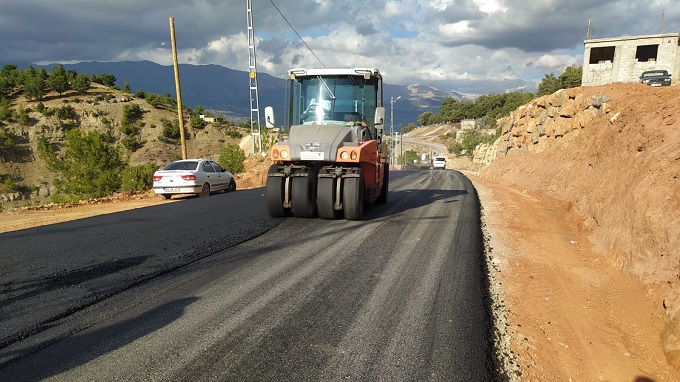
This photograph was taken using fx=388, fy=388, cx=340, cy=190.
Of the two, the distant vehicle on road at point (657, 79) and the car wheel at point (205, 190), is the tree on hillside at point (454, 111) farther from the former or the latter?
the car wheel at point (205, 190)

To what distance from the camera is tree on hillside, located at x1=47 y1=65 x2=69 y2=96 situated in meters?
74.3

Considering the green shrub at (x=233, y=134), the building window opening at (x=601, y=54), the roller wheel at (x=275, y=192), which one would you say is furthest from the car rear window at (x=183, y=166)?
the green shrub at (x=233, y=134)

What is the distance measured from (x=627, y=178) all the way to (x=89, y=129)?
260 ft

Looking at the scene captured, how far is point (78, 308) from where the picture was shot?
4121 millimetres

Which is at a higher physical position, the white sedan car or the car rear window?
the car rear window

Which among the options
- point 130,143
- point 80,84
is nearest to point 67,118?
point 80,84

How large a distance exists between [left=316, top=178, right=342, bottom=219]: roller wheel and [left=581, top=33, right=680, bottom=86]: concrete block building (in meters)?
34.8

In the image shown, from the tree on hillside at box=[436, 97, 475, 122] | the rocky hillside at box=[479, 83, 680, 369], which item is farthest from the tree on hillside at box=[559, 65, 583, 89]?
the tree on hillside at box=[436, 97, 475, 122]

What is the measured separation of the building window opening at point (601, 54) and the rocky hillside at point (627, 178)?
20732 millimetres

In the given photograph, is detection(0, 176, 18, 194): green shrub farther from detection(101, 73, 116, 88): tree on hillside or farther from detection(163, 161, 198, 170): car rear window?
detection(163, 161, 198, 170): car rear window

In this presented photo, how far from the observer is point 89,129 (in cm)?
6838

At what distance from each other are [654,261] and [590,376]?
302 cm

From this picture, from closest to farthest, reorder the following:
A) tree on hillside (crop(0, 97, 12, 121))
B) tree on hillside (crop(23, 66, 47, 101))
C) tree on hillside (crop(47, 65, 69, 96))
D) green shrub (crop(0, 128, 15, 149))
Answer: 1. green shrub (crop(0, 128, 15, 149))
2. tree on hillside (crop(0, 97, 12, 121))
3. tree on hillside (crop(23, 66, 47, 101))
4. tree on hillside (crop(47, 65, 69, 96))

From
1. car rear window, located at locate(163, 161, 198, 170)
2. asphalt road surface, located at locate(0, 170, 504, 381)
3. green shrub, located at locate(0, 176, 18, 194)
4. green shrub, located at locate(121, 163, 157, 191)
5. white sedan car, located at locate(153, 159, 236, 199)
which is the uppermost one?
car rear window, located at locate(163, 161, 198, 170)
